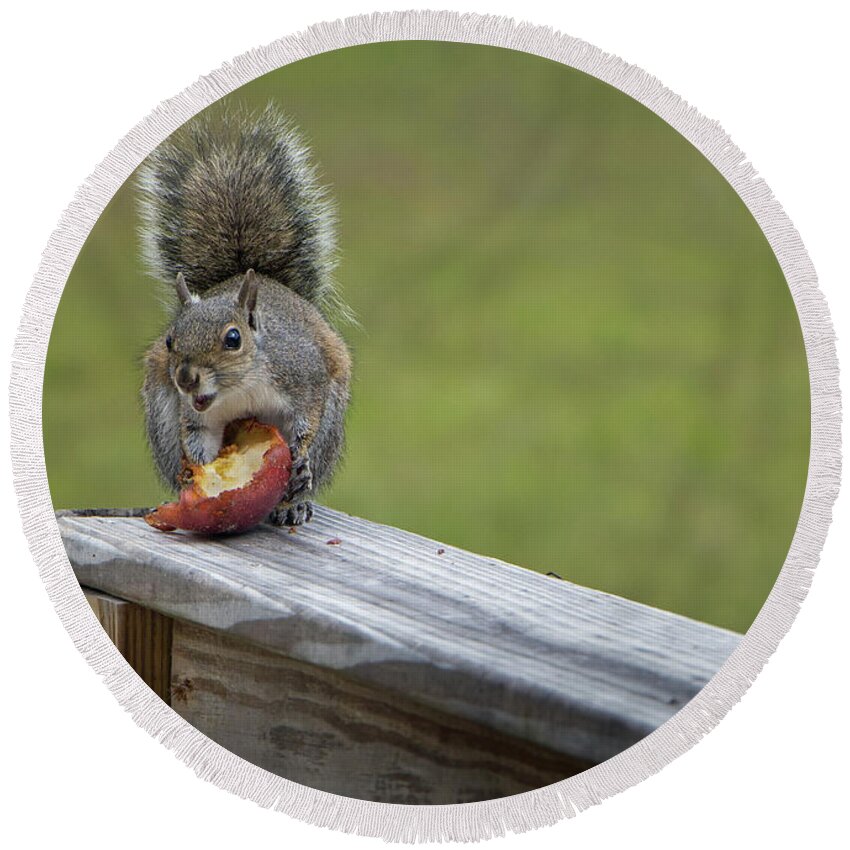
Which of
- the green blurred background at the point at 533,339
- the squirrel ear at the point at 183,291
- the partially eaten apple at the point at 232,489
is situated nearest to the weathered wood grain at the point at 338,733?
the partially eaten apple at the point at 232,489

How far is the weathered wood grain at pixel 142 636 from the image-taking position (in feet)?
5.06

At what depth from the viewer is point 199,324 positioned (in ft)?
4.97

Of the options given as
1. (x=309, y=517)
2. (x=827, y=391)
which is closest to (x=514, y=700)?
(x=309, y=517)

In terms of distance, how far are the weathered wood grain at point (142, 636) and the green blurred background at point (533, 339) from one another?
0.49ft

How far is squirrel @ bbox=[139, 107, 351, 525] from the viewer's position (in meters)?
1.53

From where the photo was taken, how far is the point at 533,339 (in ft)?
5.27

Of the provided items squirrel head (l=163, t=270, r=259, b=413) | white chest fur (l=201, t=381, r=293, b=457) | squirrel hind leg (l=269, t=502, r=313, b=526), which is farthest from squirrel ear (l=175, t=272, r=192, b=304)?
squirrel hind leg (l=269, t=502, r=313, b=526)

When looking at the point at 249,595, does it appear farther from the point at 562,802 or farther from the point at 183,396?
the point at 562,802

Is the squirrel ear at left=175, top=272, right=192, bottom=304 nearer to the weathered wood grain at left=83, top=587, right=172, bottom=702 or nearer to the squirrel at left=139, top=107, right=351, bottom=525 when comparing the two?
the squirrel at left=139, top=107, right=351, bottom=525

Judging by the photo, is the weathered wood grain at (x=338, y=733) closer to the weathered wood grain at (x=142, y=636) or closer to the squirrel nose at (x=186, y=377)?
the weathered wood grain at (x=142, y=636)

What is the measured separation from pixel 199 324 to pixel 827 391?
26.6 inches

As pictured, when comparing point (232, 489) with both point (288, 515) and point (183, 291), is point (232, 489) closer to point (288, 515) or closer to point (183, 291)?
point (288, 515)

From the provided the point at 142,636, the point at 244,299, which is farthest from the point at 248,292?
the point at 142,636

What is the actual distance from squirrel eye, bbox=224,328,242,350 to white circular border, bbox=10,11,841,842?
207mm
